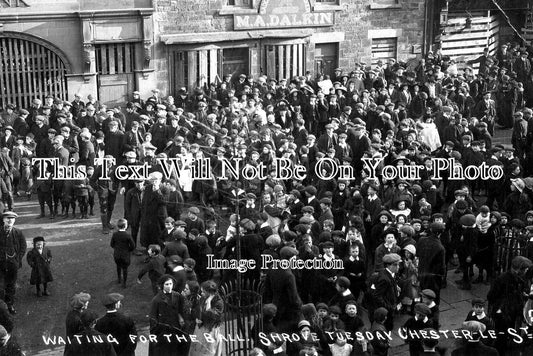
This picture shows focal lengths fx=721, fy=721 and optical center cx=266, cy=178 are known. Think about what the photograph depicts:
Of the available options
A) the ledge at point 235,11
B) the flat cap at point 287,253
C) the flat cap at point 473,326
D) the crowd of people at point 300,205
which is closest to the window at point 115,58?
the crowd of people at point 300,205

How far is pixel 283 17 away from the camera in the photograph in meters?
26.2

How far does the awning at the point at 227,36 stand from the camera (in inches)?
964

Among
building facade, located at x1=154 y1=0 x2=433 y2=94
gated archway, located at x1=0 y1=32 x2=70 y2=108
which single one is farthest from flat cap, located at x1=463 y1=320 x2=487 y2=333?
gated archway, located at x1=0 y1=32 x2=70 y2=108

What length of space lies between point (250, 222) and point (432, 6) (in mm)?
19150

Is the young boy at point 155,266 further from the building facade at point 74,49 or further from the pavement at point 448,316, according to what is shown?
the building facade at point 74,49

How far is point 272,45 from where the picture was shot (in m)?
26.0

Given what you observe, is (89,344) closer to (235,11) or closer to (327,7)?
(235,11)

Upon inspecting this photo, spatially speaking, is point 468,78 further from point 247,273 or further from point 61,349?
point 61,349

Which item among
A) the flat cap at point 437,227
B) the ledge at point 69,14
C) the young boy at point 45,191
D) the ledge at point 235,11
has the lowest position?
the young boy at point 45,191

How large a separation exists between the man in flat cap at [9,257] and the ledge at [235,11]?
566 inches

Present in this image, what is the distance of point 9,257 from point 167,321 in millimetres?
3764

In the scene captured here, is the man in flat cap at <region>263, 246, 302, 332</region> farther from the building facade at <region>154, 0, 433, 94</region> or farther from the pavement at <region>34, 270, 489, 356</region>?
the building facade at <region>154, 0, 433, 94</region>

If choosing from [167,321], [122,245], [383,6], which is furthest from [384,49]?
[167,321]

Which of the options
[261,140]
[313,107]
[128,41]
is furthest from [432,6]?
[261,140]
